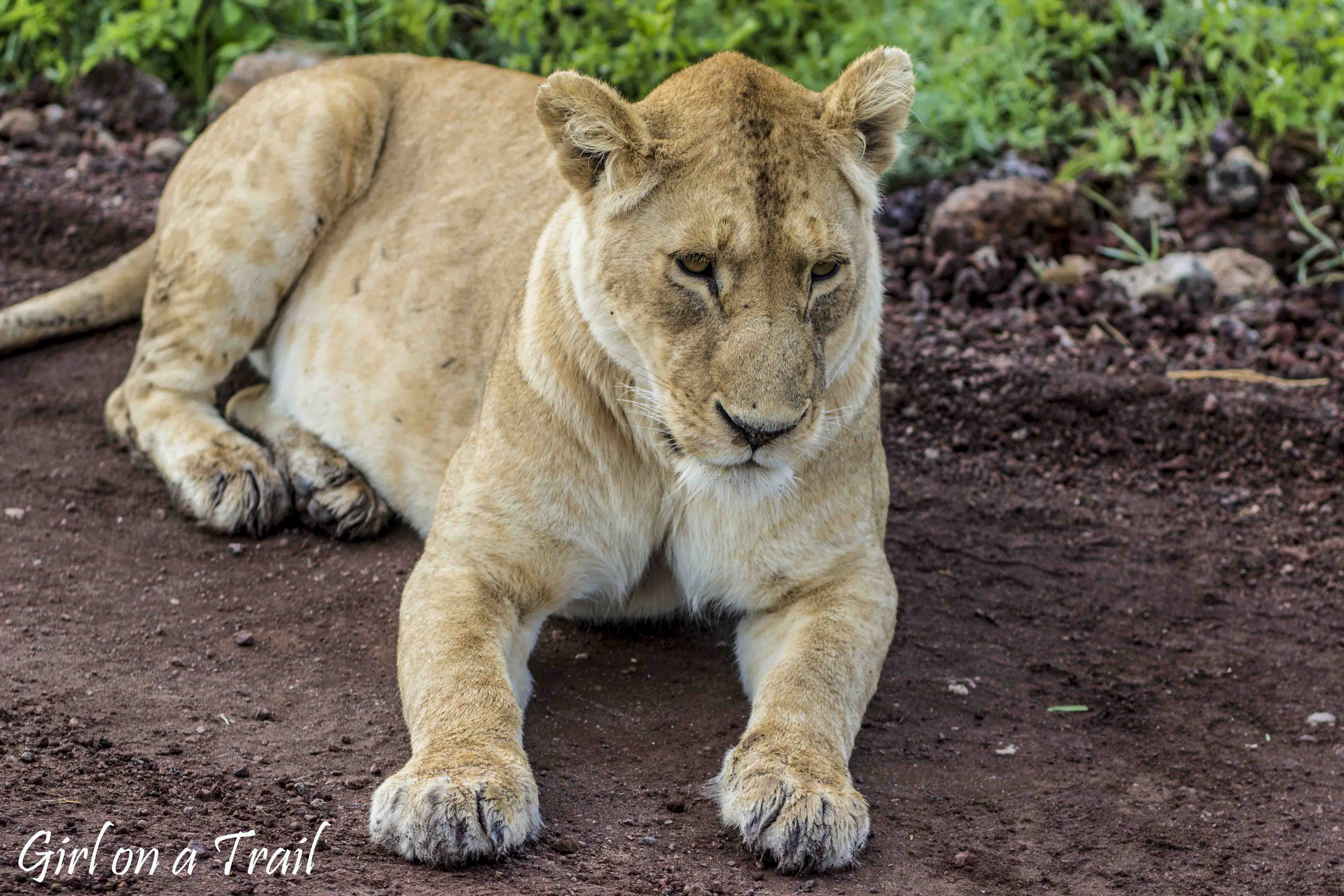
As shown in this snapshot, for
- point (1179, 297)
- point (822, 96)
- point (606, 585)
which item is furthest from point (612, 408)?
point (1179, 297)

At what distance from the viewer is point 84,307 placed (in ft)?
19.6

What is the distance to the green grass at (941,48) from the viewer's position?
7234mm

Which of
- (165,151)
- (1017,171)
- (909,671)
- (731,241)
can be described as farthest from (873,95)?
(165,151)

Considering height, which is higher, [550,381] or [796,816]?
[550,381]

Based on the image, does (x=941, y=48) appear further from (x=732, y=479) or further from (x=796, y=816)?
(x=796, y=816)

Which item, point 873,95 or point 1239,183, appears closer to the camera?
point 873,95

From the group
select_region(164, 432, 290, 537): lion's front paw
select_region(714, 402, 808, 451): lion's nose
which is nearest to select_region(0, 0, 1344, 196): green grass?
select_region(164, 432, 290, 537): lion's front paw

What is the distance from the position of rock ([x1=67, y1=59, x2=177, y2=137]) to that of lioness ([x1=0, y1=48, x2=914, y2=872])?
276 centimetres

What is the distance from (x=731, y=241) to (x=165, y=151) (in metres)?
5.35

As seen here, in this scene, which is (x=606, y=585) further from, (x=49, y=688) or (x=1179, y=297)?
(x=1179, y=297)

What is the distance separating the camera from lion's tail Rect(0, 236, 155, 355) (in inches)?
230

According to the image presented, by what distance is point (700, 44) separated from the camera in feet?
24.1

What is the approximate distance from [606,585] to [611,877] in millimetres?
1158

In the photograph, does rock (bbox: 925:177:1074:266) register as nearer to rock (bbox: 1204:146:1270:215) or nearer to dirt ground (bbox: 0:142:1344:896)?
dirt ground (bbox: 0:142:1344:896)
